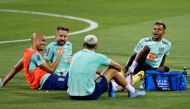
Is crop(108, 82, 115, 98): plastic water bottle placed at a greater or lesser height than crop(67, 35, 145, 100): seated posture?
lesser

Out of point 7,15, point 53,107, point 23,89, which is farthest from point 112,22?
point 53,107

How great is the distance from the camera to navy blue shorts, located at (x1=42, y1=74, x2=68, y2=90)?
744 inches

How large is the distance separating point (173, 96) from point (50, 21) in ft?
58.9

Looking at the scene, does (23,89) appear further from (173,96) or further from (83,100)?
(173,96)

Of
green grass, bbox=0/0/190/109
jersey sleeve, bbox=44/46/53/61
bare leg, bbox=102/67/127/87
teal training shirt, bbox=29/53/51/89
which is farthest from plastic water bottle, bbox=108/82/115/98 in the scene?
jersey sleeve, bbox=44/46/53/61

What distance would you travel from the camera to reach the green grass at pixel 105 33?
56.4 ft

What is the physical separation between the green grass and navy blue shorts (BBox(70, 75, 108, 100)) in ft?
0.55

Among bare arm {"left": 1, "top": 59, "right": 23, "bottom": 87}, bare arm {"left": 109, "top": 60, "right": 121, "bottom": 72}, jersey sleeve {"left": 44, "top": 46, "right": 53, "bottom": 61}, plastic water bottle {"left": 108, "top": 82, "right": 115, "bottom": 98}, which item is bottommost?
plastic water bottle {"left": 108, "top": 82, "right": 115, "bottom": 98}

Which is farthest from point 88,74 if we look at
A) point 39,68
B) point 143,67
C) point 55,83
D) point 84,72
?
point 143,67

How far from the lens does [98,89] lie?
1730 centimetres

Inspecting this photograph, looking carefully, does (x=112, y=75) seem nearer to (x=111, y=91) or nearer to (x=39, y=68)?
(x=111, y=91)

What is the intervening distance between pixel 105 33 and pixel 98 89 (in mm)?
14315

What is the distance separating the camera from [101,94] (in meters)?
17.8

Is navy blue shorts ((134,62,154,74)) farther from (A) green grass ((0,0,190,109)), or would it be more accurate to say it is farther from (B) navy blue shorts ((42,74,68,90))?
(B) navy blue shorts ((42,74,68,90))
